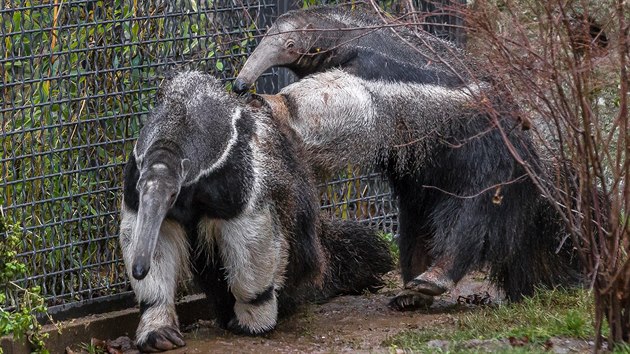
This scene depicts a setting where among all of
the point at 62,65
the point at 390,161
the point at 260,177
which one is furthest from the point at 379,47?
the point at 62,65

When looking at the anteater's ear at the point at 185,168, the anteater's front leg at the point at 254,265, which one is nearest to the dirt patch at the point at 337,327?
the anteater's front leg at the point at 254,265

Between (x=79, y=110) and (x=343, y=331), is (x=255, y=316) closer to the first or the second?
(x=343, y=331)

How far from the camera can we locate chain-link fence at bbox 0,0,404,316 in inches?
297

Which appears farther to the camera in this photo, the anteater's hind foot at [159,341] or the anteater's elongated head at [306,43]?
the anteater's elongated head at [306,43]

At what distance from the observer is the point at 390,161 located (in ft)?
26.9

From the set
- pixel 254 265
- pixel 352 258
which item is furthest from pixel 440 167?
pixel 254 265

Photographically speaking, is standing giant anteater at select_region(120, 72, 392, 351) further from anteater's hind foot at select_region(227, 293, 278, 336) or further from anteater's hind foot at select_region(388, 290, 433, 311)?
anteater's hind foot at select_region(388, 290, 433, 311)

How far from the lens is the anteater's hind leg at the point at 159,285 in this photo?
23.0 feet

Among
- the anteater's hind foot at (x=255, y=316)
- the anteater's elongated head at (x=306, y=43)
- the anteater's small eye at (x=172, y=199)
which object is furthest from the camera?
the anteater's elongated head at (x=306, y=43)

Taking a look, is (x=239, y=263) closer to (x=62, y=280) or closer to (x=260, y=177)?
(x=260, y=177)

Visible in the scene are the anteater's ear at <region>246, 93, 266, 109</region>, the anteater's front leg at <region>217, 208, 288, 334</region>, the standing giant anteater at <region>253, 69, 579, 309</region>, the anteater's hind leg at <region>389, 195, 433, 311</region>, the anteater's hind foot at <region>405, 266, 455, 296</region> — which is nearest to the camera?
the anteater's front leg at <region>217, 208, 288, 334</region>

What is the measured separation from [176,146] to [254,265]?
902mm

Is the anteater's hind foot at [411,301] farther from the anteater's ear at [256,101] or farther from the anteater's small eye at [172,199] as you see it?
the anteater's small eye at [172,199]

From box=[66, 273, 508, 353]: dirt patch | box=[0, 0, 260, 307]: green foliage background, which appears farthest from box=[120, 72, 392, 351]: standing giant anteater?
box=[0, 0, 260, 307]: green foliage background
